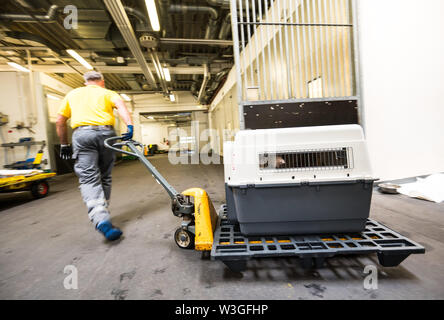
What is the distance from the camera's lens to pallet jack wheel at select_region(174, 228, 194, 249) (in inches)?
58.1

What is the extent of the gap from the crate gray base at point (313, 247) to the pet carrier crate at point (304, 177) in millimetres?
92

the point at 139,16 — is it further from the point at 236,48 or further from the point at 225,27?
the point at 236,48

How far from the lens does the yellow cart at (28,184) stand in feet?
10.4

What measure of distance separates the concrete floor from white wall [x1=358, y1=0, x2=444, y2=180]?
92 centimetres

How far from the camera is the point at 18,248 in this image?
1689 mm

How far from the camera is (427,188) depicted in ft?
7.71

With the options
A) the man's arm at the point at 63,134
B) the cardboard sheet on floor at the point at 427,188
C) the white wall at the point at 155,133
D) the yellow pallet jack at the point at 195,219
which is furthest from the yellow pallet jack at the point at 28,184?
the white wall at the point at 155,133

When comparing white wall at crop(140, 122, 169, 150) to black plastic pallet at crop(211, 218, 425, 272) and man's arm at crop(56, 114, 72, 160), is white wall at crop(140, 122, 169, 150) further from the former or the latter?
black plastic pallet at crop(211, 218, 425, 272)

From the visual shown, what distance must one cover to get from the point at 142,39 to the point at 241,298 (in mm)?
6221

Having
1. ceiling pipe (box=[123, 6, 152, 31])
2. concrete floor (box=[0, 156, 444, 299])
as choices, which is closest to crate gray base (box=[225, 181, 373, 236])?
concrete floor (box=[0, 156, 444, 299])

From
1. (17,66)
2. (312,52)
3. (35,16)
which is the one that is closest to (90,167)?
(312,52)
